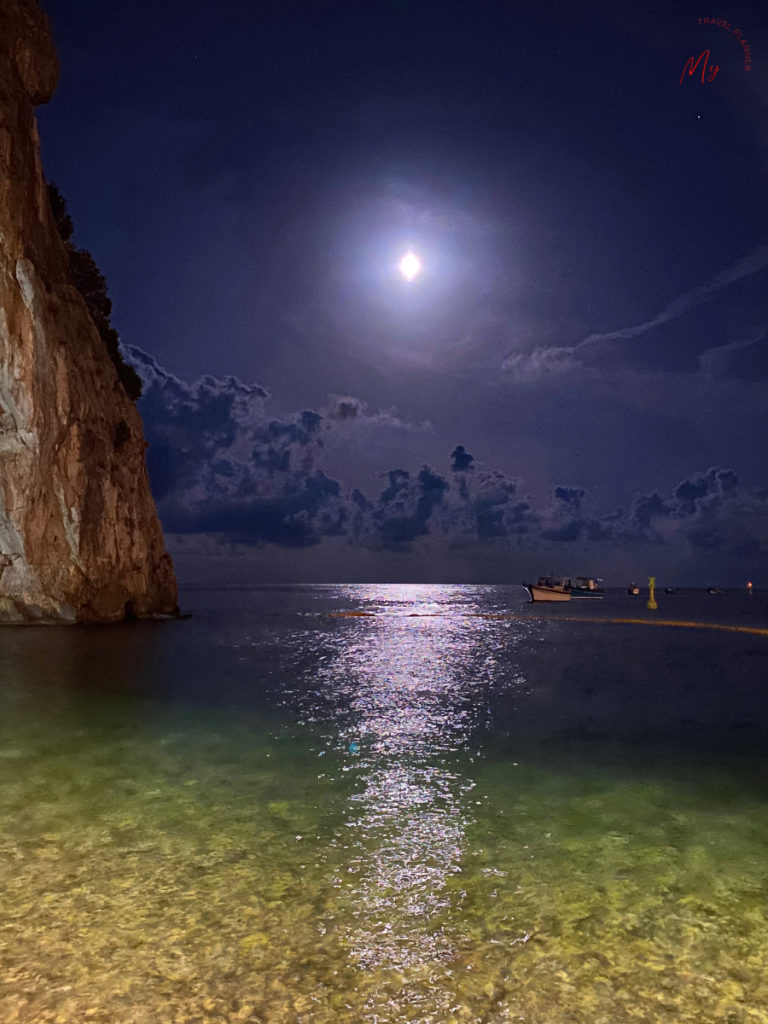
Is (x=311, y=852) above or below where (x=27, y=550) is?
below

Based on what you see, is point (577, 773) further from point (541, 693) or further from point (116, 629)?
point (116, 629)

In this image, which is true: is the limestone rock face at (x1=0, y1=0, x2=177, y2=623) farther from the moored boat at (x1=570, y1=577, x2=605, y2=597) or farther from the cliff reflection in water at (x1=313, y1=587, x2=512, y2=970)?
the moored boat at (x1=570, y1=577, x2=605, y2=597)

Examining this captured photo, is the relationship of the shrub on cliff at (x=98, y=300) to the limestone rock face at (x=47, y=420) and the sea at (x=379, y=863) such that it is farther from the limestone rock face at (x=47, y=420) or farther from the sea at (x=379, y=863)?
the sea at (x=379, y=863)

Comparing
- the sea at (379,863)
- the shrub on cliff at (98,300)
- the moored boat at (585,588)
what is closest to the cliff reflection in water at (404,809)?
the sea at (379,863)

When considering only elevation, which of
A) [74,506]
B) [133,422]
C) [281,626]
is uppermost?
[133,422]

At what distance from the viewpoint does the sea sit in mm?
4805

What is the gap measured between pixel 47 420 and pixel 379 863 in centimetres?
3942

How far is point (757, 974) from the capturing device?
5.16m

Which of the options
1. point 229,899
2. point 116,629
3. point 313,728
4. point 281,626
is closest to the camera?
point 229,899

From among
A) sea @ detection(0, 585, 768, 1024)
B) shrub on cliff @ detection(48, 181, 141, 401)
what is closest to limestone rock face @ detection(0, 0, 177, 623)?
shrub on cliff @ detection(48, 181, 141, 401)

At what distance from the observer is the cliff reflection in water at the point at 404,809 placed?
18.8ft

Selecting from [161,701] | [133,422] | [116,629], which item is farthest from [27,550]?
[161,701]

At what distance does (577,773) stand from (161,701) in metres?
12.2

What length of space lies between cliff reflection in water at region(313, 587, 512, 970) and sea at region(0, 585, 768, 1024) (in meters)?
0.04
